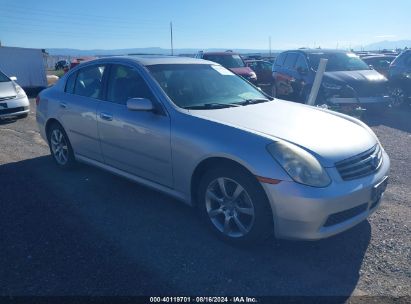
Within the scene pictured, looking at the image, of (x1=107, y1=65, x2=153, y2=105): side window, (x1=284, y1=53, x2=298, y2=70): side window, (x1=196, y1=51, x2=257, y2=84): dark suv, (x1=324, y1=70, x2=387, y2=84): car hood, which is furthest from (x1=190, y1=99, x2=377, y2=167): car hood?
(x1=196, y1=51, x2=257, y2=84): dark suv

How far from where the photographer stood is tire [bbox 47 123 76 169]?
207 inches

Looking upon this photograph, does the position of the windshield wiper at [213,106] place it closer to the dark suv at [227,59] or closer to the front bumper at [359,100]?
the front bumper at [359,100]

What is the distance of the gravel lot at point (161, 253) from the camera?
2787mm

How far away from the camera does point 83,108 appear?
183 inches

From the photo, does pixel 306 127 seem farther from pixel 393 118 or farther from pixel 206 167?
pixel 393 118

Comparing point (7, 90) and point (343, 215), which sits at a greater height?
point (7, 90)

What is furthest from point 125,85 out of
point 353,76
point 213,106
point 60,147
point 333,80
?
point 353,76

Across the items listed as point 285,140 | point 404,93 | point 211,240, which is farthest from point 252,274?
point 404,93

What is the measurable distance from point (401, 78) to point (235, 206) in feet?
31.8

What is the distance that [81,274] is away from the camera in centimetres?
294

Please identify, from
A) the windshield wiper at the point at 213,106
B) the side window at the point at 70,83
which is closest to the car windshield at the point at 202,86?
the windshield wiper at the point at 213,106

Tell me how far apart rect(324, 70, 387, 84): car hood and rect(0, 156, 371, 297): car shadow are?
6.41 m

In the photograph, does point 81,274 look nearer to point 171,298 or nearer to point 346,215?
point 171,298

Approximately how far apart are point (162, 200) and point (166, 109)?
1269 millimetres
